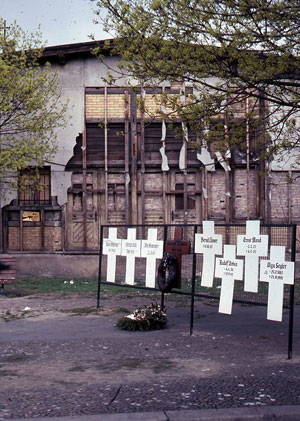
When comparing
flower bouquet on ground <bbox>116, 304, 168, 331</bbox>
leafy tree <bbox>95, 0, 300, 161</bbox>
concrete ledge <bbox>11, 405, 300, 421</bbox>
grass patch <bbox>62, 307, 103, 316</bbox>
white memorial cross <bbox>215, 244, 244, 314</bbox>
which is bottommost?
grass patch <bbox>62, 307, 103, 316</bbox>

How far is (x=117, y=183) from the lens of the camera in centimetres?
2125

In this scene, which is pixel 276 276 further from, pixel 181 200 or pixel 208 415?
pixel 181 200

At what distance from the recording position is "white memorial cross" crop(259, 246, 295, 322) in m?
7.96

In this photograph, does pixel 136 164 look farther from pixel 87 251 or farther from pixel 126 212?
pixel 87 251

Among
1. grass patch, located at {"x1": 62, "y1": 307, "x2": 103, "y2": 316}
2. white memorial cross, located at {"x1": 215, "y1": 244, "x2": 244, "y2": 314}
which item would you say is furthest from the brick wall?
white memorial cross, located at {"x1": 215, "y1": 244, "x2": 244, "y2": 314}

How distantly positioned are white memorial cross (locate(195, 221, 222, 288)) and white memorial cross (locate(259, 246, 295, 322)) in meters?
1.19

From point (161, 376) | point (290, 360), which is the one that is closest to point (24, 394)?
point (161, 376)

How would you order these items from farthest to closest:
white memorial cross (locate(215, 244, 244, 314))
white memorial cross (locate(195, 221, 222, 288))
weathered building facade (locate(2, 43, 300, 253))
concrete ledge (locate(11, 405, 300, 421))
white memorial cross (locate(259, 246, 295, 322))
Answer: weathered building facade (locate(2, 43, 300, 253))
white memorial cross (locate(195, 221, 222, 288))
white memorial cross (locate(215, 244, 244, 314))
white memorial cross (locate(259, 246, 295, 322))
concrete ledge (locate(11, 405, 300, 421))

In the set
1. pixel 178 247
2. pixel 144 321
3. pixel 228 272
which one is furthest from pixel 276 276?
pixel 144 321

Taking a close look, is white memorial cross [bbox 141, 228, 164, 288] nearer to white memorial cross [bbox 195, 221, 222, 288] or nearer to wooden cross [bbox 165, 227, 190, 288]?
wooden cross [bbox 165, 227, 190, 288]

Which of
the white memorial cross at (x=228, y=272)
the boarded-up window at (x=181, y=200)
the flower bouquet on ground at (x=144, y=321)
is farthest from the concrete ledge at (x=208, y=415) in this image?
the boarded-up window at (x=181, y=200)

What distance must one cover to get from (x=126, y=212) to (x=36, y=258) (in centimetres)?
360

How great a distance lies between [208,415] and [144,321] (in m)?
4.56

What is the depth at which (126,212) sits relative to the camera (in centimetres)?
2108
